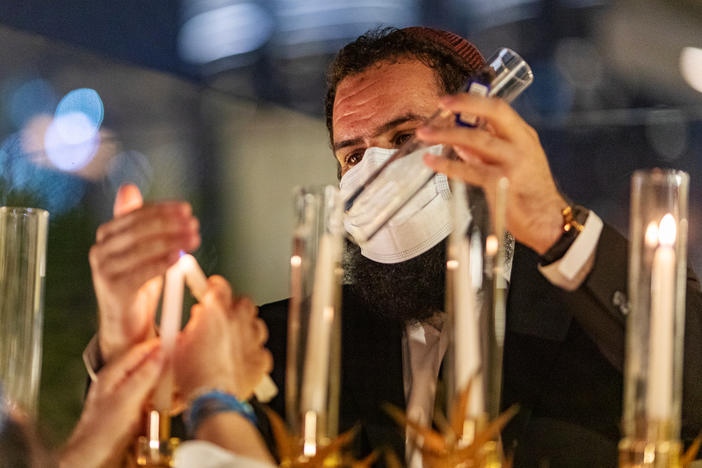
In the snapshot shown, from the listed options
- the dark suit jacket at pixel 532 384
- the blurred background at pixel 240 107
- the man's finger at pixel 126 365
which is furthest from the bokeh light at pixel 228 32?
the man's finger at pixel 126 365

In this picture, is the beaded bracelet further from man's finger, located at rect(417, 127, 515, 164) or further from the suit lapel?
the suit lapel

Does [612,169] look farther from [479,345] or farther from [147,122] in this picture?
[479,345]

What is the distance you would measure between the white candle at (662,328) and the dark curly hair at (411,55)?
883 mm

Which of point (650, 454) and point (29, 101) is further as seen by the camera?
point (29, 101)

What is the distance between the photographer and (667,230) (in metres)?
0.58

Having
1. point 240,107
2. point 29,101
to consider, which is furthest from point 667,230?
point 240,107

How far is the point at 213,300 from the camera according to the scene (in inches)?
25.2

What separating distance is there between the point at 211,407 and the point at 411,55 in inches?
39.0

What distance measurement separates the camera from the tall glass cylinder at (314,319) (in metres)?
0.61

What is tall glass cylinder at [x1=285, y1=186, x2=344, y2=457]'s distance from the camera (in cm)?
61

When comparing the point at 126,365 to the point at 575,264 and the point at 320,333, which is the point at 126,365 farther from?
the point at 575,264

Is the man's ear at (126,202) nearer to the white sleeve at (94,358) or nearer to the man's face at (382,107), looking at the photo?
the white sleeve at (94,358)

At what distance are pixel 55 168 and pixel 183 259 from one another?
89.0 inches

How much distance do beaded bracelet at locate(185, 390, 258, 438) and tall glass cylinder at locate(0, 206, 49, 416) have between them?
0.19m
